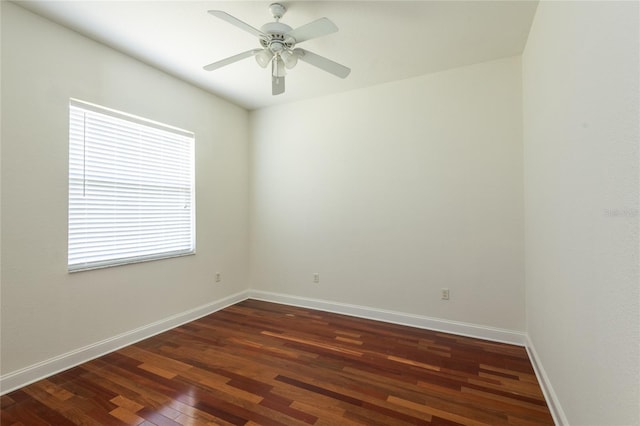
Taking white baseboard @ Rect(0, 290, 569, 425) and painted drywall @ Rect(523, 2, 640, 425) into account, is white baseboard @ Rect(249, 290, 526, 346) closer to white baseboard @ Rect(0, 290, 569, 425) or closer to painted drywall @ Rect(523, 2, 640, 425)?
white baseboard @ Rect(0, 290, 569, 425)

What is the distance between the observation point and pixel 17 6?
2.00 m

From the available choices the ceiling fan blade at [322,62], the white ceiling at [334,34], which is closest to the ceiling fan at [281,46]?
the ceiling fan blade at [322,62]

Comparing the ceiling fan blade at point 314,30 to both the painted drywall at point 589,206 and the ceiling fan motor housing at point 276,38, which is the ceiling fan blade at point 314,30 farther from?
the painted drywall at point 589,206

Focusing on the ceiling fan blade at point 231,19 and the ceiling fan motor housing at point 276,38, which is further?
the ceiling fan motor housing at point 276,38

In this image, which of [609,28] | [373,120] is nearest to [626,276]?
[609,28]

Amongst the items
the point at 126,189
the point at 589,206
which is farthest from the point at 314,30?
the point at 126,189

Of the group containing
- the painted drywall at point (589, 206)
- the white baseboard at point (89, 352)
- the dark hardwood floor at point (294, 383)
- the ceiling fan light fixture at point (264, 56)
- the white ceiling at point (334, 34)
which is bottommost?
the dark hardwood floor at point (294, 383)

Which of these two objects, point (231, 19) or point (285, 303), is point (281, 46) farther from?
point (285, 303)

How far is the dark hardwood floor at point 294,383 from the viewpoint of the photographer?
1.72 meters

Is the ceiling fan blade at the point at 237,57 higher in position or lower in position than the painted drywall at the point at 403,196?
higher

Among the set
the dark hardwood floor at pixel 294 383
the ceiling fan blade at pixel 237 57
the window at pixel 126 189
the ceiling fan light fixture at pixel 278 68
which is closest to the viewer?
the dark hardwood floor at pixel 294 383

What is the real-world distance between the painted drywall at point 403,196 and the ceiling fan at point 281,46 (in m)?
1.26

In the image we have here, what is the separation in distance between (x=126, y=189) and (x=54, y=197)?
1.87ft

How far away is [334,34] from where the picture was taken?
232 cm
